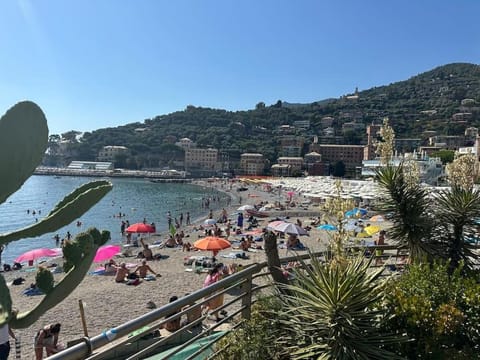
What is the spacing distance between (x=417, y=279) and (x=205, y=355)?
2092mm

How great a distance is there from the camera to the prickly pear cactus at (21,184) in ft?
4.68

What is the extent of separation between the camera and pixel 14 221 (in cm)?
4025

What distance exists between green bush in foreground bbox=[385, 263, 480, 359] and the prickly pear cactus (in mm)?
2674

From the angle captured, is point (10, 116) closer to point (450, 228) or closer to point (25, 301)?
point (450, 228)

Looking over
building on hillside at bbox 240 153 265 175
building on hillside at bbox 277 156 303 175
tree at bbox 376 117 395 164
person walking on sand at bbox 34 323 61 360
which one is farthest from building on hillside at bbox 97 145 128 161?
tree at bbox 376 117 395 164

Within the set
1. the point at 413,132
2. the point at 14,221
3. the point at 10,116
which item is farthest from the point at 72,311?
the point at 413,132

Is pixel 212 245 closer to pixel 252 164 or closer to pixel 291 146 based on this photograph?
pixel 252 164

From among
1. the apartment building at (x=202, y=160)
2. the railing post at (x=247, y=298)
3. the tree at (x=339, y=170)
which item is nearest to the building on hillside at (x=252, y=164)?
the apartment building at (x=202, y=160)

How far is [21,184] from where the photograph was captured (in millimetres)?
1508

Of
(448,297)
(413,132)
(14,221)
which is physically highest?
(413,132)

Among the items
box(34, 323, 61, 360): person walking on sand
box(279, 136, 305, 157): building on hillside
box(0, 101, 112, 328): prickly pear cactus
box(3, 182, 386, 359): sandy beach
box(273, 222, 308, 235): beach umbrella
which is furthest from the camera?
box(279, 136, 305, 157): building on hillside

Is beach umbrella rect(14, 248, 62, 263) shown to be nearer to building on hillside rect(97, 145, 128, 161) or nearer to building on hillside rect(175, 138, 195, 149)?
building on hillside rect(175, 138, 195, 149)

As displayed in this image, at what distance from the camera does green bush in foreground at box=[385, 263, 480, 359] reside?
10.1ft

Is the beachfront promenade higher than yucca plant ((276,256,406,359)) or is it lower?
lower
